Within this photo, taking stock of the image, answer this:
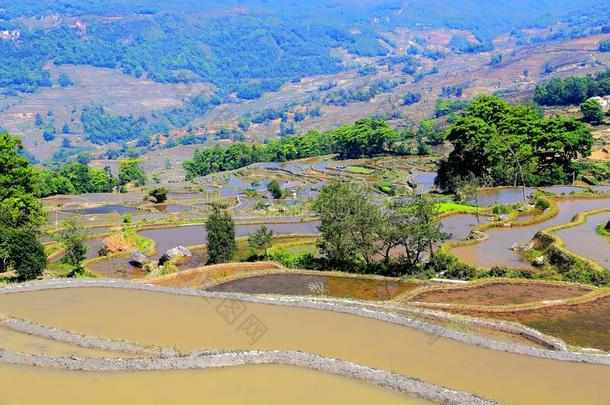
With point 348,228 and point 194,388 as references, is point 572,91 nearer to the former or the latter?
point 348,228

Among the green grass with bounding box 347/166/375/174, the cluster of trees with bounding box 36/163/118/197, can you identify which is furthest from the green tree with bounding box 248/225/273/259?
the cluster of trees with bounding box 36/163/118/197

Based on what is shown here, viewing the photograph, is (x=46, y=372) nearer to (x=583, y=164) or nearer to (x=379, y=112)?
(x=583, y=164)

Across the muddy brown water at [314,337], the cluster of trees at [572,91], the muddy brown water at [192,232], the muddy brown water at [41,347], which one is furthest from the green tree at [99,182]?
the muddy brown water at [41,347]

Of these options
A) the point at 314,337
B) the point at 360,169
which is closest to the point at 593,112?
the point at 360,169

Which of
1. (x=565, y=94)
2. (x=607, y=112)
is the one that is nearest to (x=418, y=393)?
(x=607, y=112)

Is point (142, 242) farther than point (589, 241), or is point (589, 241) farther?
point (142, 242)
